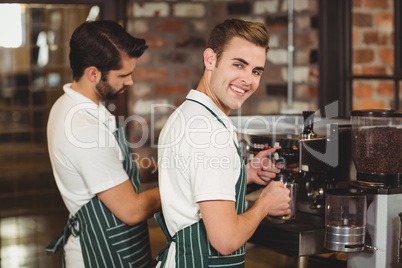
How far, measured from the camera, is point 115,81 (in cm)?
205

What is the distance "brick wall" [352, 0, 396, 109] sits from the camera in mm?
3277

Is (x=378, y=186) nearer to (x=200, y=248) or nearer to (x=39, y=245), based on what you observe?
(x=200, y=248)

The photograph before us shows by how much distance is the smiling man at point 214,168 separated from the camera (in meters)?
1.41

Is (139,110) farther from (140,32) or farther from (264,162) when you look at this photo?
(264,162)

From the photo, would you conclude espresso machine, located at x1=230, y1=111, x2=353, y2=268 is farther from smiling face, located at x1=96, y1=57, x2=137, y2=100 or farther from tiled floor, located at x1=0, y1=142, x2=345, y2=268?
smiling face, located at x1=96, y1=57, x2=137, y2=100

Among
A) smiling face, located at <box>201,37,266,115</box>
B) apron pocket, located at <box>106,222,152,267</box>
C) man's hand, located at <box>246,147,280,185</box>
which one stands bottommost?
apron pocket, located at <box>106,222,152,267</box>

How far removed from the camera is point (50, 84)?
20.9ft

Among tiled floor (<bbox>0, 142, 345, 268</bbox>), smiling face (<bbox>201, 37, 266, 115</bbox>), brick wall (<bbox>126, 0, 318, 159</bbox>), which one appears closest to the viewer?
smiling face (<bbox>201, 37, 266, 115</bbox>)

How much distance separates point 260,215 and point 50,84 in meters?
5.20

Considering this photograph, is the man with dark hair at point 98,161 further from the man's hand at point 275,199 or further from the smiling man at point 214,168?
the man's hand at point 275,199

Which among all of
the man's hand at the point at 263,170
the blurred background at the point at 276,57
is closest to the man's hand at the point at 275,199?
the man's hand at the point at 263,170

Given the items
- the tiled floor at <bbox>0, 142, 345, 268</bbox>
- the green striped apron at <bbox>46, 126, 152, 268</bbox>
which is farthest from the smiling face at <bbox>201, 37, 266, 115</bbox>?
the tiled floor at <bbox>0, 142, 345, 268</bbox>

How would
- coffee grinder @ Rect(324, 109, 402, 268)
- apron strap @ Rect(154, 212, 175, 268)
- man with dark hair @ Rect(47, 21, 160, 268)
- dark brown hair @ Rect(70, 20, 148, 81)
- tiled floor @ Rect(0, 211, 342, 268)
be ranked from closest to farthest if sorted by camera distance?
1. apron strap @ Rect(154, 212, 175, 268)
2. coffee grinder @ Rect(324, 109, 402, 268)
3. man with dark hair @ Rect(47, 21, 160, 268)
4. dark brown hair @ Rect(70, 20, 148, 81)
5. tiled floor @ Rect(0, 211, 342, 268)

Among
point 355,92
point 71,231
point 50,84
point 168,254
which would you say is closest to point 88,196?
point 71,231
